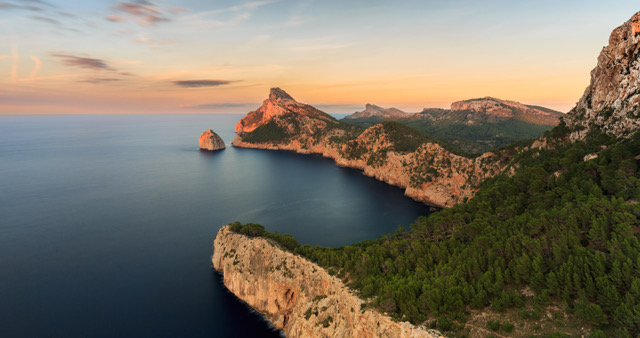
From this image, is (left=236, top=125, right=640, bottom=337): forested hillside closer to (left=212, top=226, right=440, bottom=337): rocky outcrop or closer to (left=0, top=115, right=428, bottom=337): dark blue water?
(left=212, top=226, right=440, bottom=337): rocky outcrop

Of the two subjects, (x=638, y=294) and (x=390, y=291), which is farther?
(x=390, y=291)

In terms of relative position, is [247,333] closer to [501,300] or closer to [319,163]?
[501,300]

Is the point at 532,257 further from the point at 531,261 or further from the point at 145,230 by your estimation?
the point at 145,230

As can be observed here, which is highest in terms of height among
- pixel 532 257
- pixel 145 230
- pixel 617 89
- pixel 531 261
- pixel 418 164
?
pixel 617 89

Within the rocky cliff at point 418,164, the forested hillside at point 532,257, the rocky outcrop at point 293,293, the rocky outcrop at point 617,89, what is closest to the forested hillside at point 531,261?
the forested hillside at point 532,257

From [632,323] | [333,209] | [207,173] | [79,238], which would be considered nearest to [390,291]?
[632,323]

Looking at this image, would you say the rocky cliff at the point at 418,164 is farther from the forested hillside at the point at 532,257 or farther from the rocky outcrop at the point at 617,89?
the forested hillside at the point at 532,257

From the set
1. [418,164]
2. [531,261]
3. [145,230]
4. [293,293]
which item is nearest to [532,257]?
[531,261]

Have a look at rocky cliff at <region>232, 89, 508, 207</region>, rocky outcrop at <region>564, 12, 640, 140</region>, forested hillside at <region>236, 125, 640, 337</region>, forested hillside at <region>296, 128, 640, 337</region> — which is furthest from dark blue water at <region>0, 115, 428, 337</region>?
rocky outcrop at <region>564, 12, 640, 140</region>
